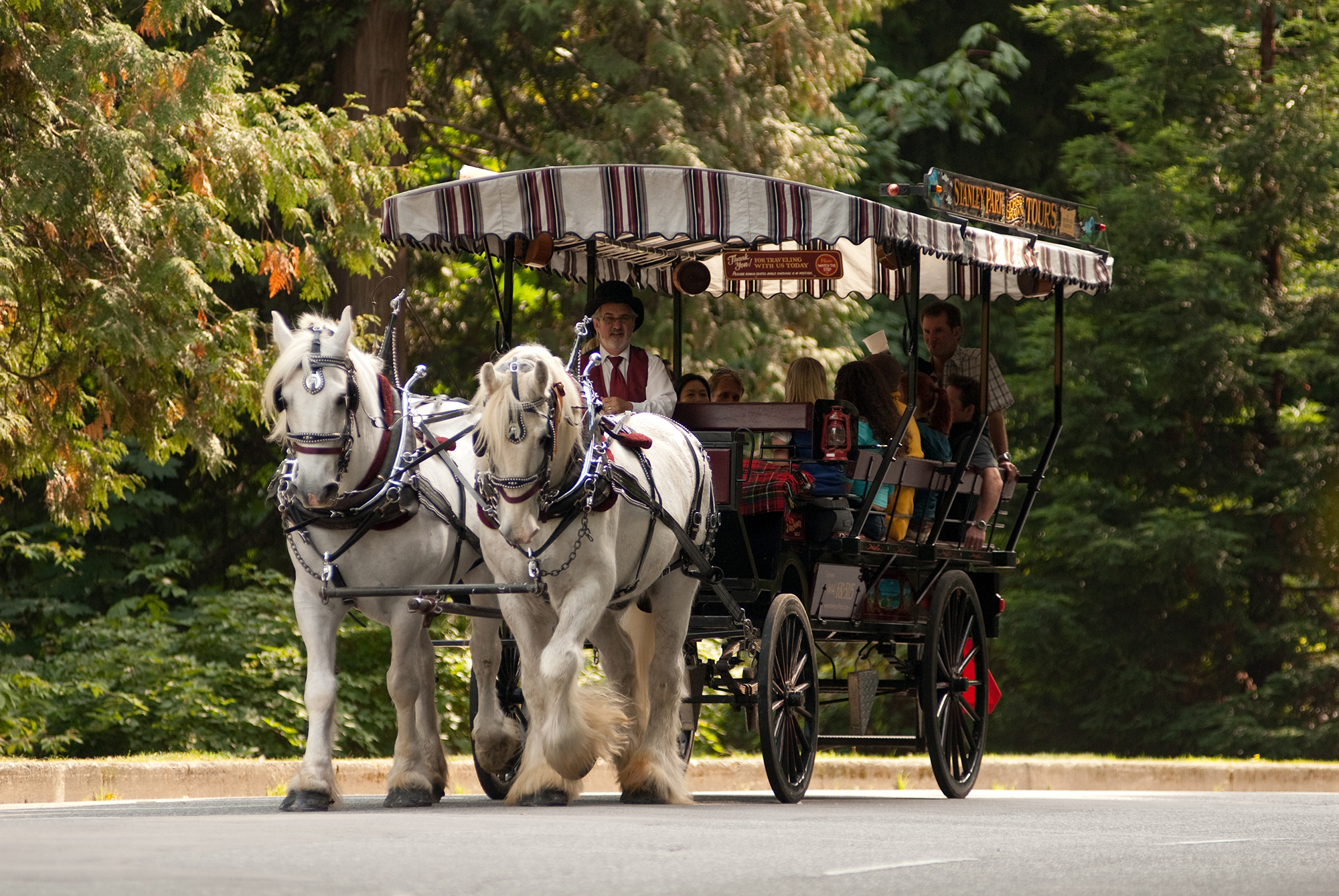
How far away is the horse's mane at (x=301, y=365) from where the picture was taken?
28.8 ft

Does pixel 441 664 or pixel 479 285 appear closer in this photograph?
pixel 441 664

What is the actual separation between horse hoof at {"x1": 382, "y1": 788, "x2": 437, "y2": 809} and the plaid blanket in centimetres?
213

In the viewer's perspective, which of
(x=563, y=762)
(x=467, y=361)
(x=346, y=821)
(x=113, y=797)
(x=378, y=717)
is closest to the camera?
(x=346, y=821)

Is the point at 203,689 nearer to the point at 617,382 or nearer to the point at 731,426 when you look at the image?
the point at 617,382

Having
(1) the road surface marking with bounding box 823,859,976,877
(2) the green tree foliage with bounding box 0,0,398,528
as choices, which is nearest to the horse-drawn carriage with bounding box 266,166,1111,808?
(1) the road surface marking with bounding box 823,859,976,877

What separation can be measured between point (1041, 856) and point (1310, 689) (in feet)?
50.9

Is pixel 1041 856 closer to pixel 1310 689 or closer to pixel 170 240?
pixel 170 240

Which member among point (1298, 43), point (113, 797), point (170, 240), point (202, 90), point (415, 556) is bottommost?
point (113, 797)

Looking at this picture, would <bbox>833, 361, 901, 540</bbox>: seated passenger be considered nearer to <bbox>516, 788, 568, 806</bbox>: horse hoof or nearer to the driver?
the driver

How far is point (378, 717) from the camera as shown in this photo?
1521 centimetres

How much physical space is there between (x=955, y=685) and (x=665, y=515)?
3.06m

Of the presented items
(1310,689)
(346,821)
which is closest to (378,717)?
(346,821)

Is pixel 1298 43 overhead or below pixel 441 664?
overhead

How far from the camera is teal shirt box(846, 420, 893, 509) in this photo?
10.9m
